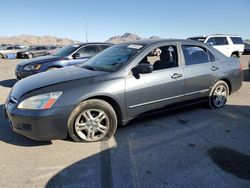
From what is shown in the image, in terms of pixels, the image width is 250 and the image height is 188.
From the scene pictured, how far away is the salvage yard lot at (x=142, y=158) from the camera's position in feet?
9.37

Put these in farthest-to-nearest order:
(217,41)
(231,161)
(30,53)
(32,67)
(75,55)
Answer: (30,53) → (217,41) → (75,55) → (32,67) → (231,161)

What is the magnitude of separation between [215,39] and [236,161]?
1265cm

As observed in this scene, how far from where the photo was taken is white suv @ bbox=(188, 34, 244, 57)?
567 inches

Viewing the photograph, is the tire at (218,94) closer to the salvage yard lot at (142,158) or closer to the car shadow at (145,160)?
the salvage yard lot at (142,158)

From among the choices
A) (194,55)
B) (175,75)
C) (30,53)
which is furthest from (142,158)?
(30,53)

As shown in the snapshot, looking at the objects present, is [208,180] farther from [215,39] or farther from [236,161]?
[215,39]

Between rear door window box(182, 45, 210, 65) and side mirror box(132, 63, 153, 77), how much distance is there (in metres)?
1.06

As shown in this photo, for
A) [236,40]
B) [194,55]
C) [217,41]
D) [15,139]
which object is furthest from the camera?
[236,40]

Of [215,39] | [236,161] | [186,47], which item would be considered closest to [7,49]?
[215,39]

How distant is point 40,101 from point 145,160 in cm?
165

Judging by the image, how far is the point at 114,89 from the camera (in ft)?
12.8

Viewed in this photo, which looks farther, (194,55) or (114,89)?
(194,55)

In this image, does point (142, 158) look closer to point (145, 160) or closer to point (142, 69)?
point (145, 160)

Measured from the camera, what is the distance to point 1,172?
10.0 feet
